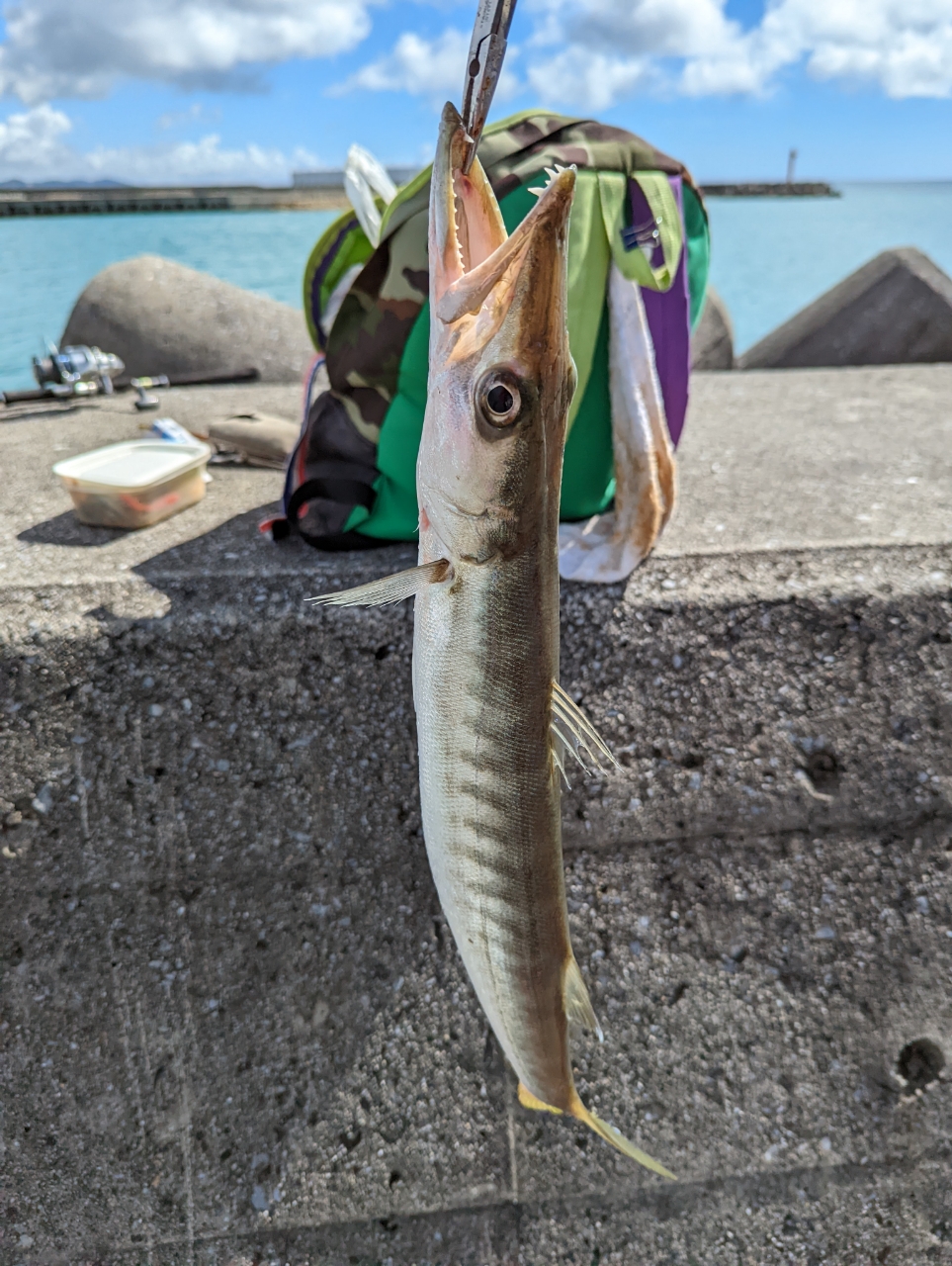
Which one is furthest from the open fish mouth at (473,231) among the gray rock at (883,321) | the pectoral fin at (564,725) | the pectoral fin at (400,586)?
the gray rock at (883,321)

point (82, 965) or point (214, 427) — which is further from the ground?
point (214, 427)

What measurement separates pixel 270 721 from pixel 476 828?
0.84 metres

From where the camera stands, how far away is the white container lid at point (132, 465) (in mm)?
2564

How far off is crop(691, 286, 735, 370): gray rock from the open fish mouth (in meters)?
5.63

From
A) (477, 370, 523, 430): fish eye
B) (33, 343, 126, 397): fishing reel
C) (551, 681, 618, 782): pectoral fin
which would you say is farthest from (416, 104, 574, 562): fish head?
(33, 343, 126, 397): fishing reel

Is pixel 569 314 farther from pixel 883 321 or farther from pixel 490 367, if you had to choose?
pixel 883 321

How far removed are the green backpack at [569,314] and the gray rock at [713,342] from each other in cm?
428

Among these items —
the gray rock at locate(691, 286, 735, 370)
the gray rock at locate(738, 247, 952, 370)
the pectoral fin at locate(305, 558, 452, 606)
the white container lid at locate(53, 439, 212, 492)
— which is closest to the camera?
the pectoral fin at locate(305, 558, 452, 606)

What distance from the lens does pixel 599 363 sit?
7.52ft

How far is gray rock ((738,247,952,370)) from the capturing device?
20.1ft

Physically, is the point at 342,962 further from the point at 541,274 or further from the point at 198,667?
the point at 541,274

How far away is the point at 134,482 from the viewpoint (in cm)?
262

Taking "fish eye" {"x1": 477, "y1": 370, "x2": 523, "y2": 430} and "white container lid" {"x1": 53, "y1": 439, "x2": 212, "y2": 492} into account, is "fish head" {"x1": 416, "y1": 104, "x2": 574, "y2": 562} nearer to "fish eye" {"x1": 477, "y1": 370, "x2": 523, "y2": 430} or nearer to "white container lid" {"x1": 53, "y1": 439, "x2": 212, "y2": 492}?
"fish eye" {"x1": 477, "y1": 370, "x2": 523, "y2": 430}

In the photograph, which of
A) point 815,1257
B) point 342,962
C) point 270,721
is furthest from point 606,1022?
point 270,721
